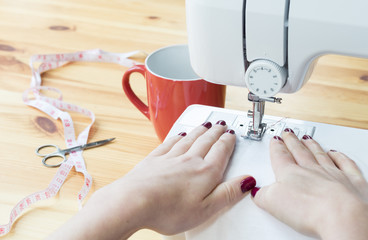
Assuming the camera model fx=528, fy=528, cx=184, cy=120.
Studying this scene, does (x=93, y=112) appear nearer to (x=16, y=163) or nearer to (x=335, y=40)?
(x=16, y=163)

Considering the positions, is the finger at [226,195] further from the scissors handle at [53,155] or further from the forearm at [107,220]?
the scissors handle at [53,155]

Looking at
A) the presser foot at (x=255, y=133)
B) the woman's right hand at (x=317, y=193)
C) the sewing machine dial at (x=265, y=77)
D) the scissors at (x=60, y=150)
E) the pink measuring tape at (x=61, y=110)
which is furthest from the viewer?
the scissors at (x=60, y=150)

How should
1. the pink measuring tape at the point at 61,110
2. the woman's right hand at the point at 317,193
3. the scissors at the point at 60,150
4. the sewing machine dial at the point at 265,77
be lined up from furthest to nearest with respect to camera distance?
the scissors at the point at 60,150
the pink measuring tape at the point at 61,110
the sewing machine dial at the point at 265,77
the woman's right hand at the point at 317,193

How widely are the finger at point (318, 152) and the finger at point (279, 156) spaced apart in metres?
0.04

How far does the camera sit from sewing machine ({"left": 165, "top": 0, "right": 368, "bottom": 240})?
0.80m

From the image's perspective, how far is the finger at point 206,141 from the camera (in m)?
0.95

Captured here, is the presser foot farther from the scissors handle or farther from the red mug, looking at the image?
the scissors handle

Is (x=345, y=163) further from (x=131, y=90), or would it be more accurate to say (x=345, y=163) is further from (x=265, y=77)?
(x=131, y=90)

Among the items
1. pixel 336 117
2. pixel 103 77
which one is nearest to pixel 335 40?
pixel 336 117

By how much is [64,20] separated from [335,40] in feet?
4.12

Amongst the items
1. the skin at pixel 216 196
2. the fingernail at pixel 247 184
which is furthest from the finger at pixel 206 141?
the fingernail at pixel 247 184

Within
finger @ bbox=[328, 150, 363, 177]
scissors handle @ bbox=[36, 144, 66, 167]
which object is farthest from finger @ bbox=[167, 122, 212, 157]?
scissors handle @ bbox=[36, 144, 66, 167]

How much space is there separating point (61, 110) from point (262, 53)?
70 cm

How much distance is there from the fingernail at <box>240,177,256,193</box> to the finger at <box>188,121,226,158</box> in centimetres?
11
